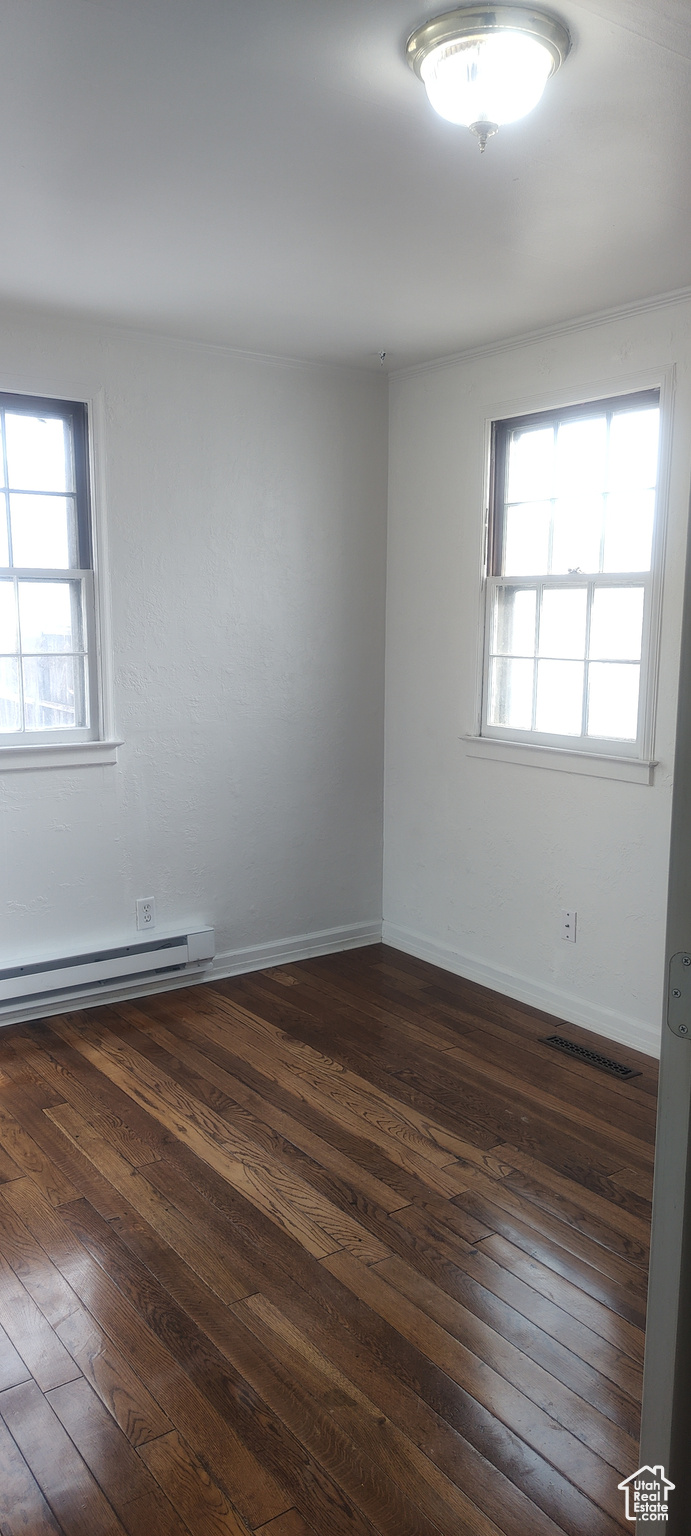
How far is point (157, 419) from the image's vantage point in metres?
3.96

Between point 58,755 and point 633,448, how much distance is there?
2.40 meters

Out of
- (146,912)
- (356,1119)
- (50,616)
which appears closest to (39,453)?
(50,616)

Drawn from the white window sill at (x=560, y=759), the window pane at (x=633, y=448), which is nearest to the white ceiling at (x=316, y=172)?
the window pane at (x=633, y=448)

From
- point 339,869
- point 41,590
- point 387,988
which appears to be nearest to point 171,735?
point 41,590

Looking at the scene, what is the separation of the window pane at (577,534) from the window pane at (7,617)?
2.06 m

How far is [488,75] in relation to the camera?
1922 mm

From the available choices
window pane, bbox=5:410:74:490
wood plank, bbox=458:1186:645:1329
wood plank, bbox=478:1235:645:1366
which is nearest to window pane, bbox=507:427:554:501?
window pane, bbox=5:410:74:490

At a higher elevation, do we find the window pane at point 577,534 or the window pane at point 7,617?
the window pane at point 577,534

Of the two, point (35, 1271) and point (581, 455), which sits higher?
point (581, 455)

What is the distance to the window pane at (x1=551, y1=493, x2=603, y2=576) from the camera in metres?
3.68

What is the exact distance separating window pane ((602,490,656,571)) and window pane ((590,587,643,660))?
3.7 inches

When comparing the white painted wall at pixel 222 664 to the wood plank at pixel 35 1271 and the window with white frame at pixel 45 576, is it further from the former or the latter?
the wood plank at pixel 35 1271

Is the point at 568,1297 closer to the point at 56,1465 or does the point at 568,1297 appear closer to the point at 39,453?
the point at 56,1465

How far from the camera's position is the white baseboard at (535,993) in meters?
3.66
